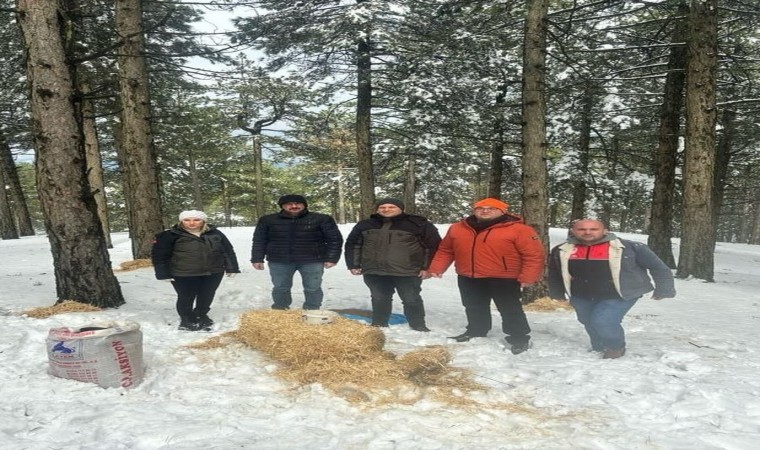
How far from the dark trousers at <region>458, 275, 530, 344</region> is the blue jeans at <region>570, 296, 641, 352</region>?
62 cm

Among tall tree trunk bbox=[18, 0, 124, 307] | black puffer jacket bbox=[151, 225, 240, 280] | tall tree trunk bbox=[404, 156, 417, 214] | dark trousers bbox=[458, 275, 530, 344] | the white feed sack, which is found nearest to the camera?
the white feed sack

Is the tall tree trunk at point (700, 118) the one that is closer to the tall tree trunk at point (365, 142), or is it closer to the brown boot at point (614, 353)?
the brown boot at point (614, 353)

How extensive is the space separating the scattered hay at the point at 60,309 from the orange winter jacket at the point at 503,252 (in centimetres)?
490

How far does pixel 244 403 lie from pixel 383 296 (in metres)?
2.74

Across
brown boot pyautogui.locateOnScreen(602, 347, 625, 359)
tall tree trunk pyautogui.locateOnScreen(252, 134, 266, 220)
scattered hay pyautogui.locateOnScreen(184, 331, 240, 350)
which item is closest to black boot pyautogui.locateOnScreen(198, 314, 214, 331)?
scattered hay pyautogui.locateOnScreen(184, 331, 240, 350)

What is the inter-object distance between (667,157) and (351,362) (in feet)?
37.8

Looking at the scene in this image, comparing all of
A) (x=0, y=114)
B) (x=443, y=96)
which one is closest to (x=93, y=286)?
(x=443, y=96)

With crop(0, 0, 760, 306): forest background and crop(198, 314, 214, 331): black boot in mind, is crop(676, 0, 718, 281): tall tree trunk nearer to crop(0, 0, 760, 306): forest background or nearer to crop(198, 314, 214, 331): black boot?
crop(0, 0, 760, 306): forest background

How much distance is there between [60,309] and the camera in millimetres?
6250

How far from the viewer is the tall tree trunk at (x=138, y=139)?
35.4ft

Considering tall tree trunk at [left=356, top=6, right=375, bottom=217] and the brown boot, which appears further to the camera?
tall tree trunk at [left=356, top=6, right=375, bottom=217]

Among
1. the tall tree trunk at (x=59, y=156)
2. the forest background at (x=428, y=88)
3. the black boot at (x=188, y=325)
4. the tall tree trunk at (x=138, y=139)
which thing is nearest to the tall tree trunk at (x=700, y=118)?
the forest background at (x=428, y=88)

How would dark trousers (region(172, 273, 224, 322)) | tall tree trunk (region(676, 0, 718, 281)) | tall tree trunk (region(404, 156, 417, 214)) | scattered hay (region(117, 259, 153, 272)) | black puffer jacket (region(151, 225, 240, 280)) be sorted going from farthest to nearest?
tall tree trunk (region(404, 156, 417, 214)), scattered hay (region(117, 259, 153, 272)), tall tree trunk (region(676, 0, 718, 281)), dark trousers (region(172, 273, 224, 322)), black puffer jacket (region(151, 225, 240, 280))

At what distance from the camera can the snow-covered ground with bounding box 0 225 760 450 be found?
129 inches
